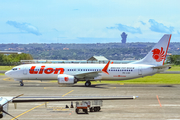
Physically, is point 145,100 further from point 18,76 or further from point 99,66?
point 18,76

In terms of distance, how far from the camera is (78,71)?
41.0 metres

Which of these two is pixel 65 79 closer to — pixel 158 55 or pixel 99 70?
pixel 99 70

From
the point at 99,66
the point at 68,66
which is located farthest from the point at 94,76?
the point at 68,66

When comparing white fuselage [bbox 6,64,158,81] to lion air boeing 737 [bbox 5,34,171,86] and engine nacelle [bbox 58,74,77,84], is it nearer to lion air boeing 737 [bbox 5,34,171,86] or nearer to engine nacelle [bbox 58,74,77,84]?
lion air boeing 737 [bbox 5,34,171,86]

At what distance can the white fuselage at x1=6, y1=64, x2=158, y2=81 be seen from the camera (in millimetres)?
40438

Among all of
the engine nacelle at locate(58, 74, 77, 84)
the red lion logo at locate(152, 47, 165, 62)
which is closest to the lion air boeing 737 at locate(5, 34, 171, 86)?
the red lion logo at locate(152, 47, 165, 62)

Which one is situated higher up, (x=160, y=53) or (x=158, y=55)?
(x=160, y=53)

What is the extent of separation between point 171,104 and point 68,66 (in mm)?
20143

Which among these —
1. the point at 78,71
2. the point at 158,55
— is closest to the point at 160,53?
the point at 158,55

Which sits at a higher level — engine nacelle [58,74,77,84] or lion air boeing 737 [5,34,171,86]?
lion air boeing 737 [5,34,171,86]

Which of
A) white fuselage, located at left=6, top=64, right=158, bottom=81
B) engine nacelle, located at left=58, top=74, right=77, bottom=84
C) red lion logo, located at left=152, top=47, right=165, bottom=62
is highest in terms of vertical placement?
red lion logo, located at left=152, top=47, right=165, bottom=62

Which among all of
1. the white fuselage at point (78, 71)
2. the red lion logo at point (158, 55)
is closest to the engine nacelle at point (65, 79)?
the white fuselage at point (78, 71)

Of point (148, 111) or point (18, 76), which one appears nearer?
point (148, 111)

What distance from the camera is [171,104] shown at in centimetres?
2491
